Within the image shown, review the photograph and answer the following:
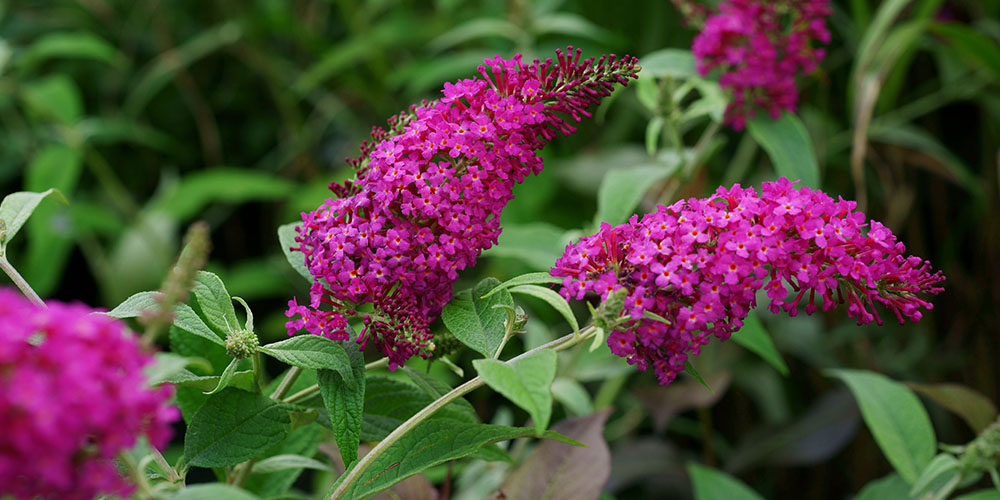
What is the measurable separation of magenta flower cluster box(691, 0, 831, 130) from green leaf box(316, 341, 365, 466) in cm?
72

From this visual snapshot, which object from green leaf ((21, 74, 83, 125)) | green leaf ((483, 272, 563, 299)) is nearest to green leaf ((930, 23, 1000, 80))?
green leaf ((483, 272, 563, 299))

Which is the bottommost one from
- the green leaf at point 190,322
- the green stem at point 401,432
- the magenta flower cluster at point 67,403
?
the green stem at point 401,432

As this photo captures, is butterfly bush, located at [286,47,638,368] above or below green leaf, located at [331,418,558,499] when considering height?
above

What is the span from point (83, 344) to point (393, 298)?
0.94 ft

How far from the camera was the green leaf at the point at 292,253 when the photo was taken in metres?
0.79

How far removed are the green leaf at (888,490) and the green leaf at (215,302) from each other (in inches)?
31.8

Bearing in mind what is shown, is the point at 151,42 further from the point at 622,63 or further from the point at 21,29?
the point at 622,63

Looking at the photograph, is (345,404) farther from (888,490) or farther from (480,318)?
(888,490)

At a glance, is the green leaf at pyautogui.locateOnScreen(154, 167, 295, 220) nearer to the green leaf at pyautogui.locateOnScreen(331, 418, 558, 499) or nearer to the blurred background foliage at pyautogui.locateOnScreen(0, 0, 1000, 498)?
the blurred background foliage at pyautogui.locateOnScreen(0, 0, 1000, 498)

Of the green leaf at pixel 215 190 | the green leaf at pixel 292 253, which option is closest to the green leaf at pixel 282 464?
the green leaf at pixel 292 253

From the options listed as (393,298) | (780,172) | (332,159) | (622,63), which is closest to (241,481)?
(393,298)

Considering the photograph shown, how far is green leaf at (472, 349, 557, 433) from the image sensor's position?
0.53 m

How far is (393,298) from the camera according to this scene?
27.7 inches

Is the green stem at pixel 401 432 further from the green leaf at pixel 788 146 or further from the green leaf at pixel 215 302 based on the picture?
the green leaf at pixel 788 146
